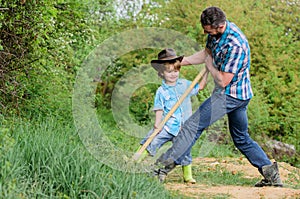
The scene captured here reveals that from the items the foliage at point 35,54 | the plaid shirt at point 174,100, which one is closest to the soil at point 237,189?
the plaid shirt at point 174,100

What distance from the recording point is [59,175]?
4461 mm

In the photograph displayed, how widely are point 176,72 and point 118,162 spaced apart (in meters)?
1.60

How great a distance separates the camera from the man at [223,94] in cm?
558

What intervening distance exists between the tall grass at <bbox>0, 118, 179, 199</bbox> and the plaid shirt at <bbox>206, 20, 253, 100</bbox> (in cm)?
142

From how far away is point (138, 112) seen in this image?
11.6 meters

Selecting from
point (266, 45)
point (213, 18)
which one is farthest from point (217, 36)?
point (266, 45)

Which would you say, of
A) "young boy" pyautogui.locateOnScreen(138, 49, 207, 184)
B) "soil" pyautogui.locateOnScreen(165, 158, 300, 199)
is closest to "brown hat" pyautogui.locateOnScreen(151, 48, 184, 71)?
"young boy" pyautogui.locateOnScreen(138, 49, 207, 184)

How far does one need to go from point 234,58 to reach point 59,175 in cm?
218

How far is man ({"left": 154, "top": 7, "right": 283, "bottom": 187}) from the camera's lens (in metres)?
5.58

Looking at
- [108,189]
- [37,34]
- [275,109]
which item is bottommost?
[275,109]

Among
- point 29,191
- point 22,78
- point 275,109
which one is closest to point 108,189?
point 29,191

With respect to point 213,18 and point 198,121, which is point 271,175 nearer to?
point 198,121

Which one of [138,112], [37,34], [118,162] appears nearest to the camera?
[118,162]

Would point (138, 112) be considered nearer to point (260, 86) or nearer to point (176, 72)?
point (260, 86)
